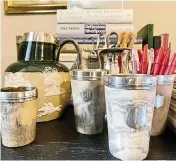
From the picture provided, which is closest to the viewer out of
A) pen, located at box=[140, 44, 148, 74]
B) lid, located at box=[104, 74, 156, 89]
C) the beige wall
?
lid, located at box=[104, 74, 156, 89]

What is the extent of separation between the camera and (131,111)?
0.27 metres

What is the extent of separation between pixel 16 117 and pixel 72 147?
10cm

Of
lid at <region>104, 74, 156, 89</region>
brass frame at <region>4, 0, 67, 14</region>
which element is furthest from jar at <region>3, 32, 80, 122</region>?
brass frame at <region>4, 0, 67, 14</region>

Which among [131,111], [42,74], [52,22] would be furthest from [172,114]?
[52,22]

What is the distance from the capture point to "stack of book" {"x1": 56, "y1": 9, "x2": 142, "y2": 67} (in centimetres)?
61

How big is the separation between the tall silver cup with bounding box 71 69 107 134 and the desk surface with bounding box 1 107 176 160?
0.02m

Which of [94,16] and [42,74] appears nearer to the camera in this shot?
[42,74]

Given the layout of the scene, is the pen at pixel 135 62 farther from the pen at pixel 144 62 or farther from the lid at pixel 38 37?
the lid at pixel 38 37

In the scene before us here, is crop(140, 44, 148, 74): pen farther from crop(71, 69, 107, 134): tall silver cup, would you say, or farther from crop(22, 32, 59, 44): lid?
crop(22, 32, 59, 44): lid

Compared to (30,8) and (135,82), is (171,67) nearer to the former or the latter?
(135,82)

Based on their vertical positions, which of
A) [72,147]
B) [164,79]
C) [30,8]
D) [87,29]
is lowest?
[72,147]

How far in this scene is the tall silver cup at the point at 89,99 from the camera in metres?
0.36

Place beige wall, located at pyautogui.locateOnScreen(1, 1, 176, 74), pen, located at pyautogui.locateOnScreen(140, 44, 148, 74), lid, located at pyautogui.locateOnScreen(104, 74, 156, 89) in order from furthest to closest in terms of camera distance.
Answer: beige wall, located at pyautogui.locateOnScreen(1, 1, 176, 74), pen, located at pyautogui.locateOnScreen(140, 44, 148, 74), lid, located at pyautogui.locateOnScreen(104, 74, 156, 89)

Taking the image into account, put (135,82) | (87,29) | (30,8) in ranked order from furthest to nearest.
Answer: (30,8) → (87,29) → (135,82)
